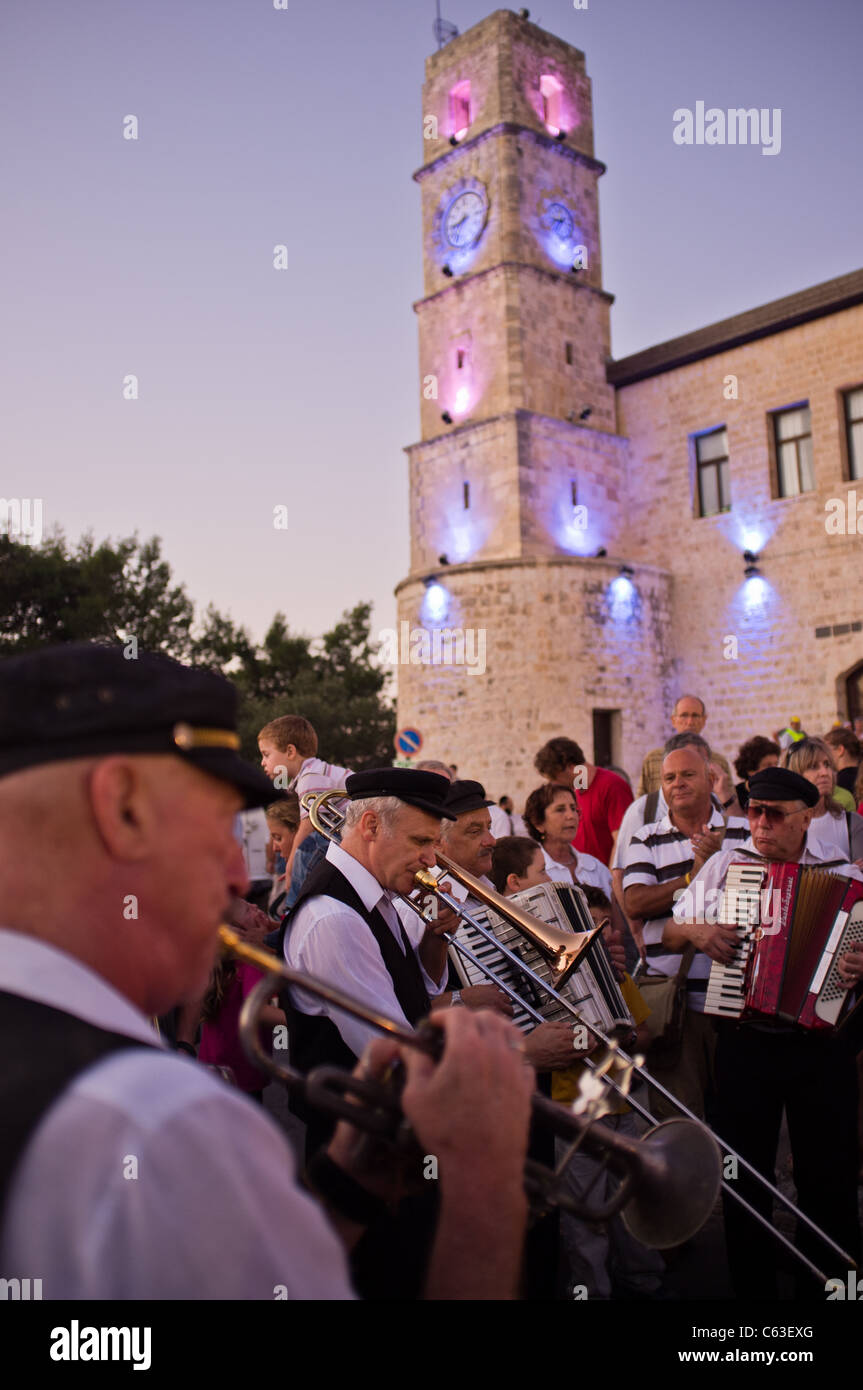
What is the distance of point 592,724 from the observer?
74.6 feet

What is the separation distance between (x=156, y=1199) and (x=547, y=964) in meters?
3.58

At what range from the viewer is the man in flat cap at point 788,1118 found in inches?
157

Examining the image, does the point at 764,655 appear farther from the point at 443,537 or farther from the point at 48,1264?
the point at 48,1264

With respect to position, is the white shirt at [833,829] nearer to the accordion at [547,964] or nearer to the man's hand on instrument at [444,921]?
the accordion at [547,964]

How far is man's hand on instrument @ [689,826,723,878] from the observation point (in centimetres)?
514

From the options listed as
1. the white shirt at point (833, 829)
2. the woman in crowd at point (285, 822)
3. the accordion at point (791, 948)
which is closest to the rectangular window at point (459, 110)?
the woman in crowd at point (285, 822)

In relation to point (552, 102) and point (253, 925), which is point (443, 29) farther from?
point (253, 925)

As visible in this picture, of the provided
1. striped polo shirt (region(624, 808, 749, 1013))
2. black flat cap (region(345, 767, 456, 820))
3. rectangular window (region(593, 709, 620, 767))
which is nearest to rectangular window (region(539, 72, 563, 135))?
rectangular window (region(593, 709, 620, 767))

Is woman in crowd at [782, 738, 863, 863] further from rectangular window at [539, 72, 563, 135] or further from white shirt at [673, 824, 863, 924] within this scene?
rectangular window at [539, 72, 563, 135]

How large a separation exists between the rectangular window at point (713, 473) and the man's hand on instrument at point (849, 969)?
67.0 feet

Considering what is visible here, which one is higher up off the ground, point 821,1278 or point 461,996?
point 461,996

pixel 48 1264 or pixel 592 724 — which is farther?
pixel 592 724
